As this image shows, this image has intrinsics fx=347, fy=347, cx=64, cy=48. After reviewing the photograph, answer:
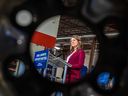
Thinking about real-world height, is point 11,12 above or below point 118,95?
above

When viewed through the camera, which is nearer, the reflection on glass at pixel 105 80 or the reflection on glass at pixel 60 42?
the reflection on glass at pixel 105 80

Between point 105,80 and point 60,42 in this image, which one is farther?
point 60,42

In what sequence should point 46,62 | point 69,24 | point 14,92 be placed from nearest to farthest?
point 14,92 < point 46,62 < point 69,24

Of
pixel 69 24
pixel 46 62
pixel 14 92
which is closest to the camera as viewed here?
pixel 14 92

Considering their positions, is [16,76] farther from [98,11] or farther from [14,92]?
[98,11]

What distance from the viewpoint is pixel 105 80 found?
632 millimetres

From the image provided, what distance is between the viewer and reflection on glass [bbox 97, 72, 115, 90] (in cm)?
61

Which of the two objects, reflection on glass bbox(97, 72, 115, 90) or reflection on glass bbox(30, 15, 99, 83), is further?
reflection on glass bbox(30, 15, 99, 83)

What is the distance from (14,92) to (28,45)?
0.27ft

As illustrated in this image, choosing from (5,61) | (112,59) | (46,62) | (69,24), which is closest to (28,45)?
(5,61)

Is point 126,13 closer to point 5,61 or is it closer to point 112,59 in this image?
point 112,59

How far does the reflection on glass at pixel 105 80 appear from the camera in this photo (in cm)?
61

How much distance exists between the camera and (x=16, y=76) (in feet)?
1.92

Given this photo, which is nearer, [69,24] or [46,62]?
[46,62]
